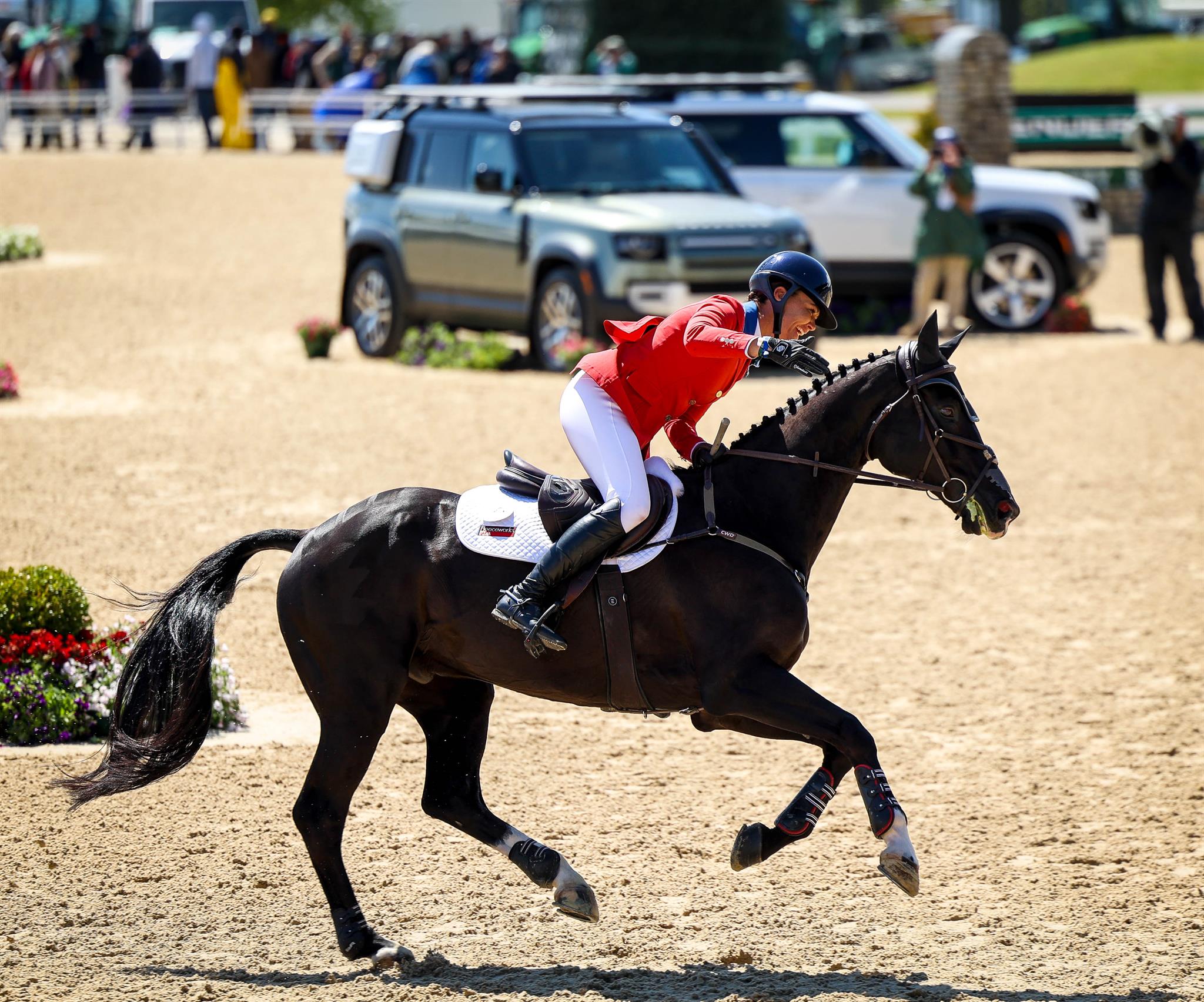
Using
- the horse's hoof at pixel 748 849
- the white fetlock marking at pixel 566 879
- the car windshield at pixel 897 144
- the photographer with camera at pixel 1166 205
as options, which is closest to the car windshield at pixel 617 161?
the car windshield at pixel 897 144

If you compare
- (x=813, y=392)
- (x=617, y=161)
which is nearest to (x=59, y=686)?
(x=813, y=392)

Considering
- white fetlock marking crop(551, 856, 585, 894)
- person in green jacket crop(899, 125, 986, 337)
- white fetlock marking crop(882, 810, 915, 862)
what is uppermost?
person in green jacket crop(899, 125, 986, 337)

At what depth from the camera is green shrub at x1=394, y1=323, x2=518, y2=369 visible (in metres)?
16.3

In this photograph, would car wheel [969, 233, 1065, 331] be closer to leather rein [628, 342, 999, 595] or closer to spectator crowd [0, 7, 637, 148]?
spectator crowd [0, 7, 637, 148]

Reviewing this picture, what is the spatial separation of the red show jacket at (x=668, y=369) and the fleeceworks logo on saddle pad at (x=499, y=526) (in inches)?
21.0

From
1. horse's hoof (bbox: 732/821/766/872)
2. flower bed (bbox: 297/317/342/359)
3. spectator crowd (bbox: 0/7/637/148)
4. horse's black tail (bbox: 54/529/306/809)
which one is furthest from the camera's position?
spectator crowd (bbox: 0/7/637/148)

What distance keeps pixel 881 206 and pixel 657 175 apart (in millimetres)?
2958

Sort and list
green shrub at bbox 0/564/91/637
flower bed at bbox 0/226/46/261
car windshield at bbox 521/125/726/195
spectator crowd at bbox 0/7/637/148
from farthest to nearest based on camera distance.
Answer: spectator crowd at bbox 0/7/637/148, flower bed at bbox 0/226/46/261, car windshield at bbox 521/125/726/195, green shrub at bbox 0/564/91/637

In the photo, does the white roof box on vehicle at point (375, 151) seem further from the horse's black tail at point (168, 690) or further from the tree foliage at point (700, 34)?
the tree foliage at point (700, 34)

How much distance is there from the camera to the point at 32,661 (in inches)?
290

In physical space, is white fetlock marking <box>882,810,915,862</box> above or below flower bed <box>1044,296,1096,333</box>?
above

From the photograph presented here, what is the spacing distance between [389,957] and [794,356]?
94.7 inches

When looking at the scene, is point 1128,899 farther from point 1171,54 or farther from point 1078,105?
point 1171,54

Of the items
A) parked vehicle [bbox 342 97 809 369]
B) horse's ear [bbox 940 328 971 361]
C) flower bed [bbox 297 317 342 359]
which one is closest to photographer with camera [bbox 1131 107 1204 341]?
parked vehicle [bbox 342 97 809 369]
